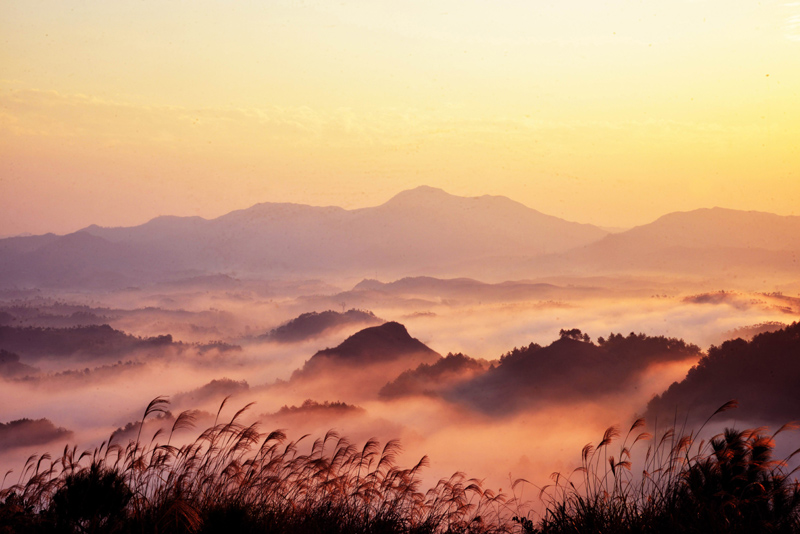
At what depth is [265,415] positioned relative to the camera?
117 m

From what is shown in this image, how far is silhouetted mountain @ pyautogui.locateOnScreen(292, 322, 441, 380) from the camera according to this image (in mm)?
139875

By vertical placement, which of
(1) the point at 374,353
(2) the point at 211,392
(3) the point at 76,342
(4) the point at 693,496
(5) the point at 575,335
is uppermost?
(4) the point at 693,496

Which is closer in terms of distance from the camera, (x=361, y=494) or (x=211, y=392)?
(x=361, y=494)

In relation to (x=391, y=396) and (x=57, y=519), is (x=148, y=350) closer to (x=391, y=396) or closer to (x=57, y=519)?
(x=391, y=396)

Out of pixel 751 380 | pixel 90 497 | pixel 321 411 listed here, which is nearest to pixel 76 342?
pixel 321 411

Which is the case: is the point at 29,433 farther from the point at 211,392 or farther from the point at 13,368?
the point at 13,368

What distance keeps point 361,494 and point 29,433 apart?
137 metres

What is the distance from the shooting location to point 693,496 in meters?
6.69

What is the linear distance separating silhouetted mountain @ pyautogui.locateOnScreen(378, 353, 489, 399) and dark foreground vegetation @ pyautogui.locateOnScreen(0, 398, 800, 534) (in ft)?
353

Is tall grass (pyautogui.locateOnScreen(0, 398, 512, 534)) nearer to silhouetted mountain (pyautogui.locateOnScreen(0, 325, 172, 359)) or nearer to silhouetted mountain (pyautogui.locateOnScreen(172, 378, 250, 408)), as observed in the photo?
silhouetted mountain (pyautogui.locateOnScreen(172, 378, 250, 408))

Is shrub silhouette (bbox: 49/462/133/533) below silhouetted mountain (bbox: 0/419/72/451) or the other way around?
the other way around

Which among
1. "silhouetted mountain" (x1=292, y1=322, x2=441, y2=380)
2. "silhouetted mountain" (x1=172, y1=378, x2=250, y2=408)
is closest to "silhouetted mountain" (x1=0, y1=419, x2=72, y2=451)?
"silhouetted mountain" (x1=172, y1=378, x2=250, y2=408)

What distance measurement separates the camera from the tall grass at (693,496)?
20.1 ft

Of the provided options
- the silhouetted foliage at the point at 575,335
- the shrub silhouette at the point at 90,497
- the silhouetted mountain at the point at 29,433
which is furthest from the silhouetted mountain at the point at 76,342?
the shrub silhouette at the point at 90,497
